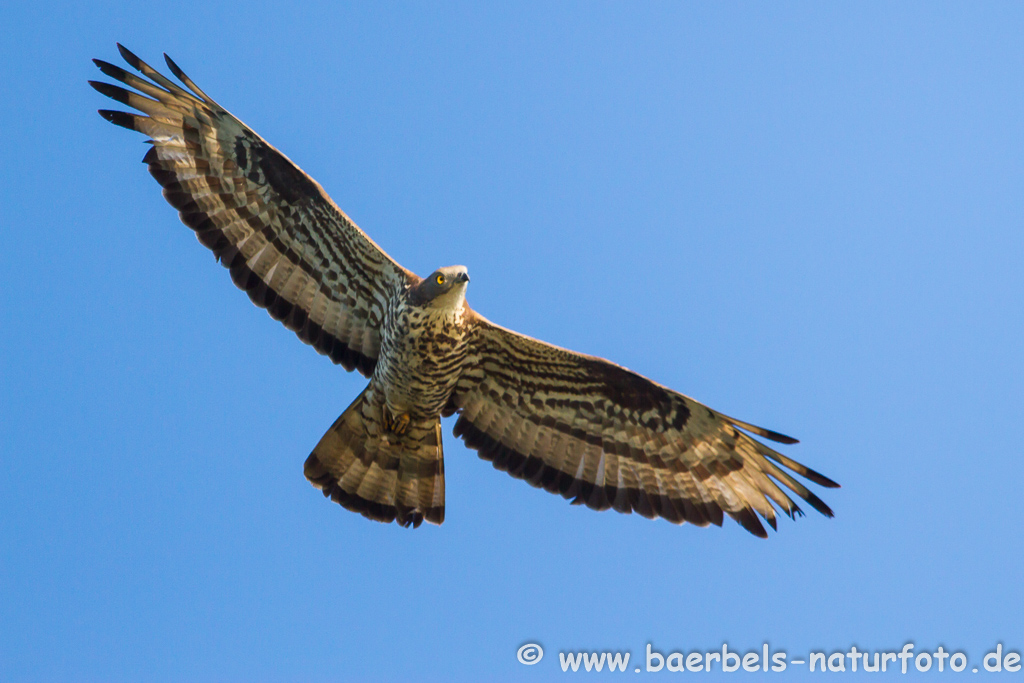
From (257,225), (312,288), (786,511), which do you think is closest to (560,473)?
(786,511)

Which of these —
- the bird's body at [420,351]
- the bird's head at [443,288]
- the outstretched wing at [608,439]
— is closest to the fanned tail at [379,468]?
the bird's body at [420,351]

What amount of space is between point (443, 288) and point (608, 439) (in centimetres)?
224

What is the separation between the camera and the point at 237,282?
9141mm

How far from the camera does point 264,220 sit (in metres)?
9.12

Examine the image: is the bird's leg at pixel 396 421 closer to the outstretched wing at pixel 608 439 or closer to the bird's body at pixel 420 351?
the bird's body at pixel 420 351

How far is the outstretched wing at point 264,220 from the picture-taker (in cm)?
876

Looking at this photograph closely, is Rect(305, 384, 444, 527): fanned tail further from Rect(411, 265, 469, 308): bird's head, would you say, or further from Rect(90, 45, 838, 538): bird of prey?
Rect(411, 265, 469, 308): bird's head

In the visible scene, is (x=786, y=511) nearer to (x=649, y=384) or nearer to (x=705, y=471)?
(x=705, y=471)

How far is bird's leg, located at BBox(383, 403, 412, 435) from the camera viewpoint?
905 cm

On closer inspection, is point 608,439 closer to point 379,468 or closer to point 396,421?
point 396,421

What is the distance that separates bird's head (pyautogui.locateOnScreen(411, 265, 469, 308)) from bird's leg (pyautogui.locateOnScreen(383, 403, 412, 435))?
114 cm

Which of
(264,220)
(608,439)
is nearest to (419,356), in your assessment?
(264,220)

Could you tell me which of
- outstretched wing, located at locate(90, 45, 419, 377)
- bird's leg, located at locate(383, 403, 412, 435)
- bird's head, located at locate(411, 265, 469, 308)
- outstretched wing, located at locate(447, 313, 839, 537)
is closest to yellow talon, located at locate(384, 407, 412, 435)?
bird's leg, located at locate(383, 403, 412, 435)

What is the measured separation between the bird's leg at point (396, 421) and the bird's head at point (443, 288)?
1.14 m
